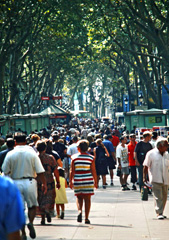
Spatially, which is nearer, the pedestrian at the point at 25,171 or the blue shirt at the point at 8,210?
the blue shirt at the point at 8,210

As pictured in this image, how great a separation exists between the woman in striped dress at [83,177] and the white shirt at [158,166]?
934 millimetres

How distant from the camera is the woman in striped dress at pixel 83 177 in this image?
9.42m

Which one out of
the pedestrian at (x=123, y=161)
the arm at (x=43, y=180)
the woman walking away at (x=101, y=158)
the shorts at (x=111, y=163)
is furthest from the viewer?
the shorts at (x=111, y=163)

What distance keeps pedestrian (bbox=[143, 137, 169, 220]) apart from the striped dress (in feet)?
3.24

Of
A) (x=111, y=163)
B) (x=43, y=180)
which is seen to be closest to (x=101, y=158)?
(x=111, y=163)

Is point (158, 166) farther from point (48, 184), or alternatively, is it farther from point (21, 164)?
point (21, 164)

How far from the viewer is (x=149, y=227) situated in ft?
28.9

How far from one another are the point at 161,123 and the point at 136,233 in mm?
22347

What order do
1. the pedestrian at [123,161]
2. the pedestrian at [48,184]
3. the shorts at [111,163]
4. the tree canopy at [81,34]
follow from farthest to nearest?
the tree canopy at [81,34] < the shorts at [111,163] < the pedestrian at [123,161] < the pedestrian at [48,184]

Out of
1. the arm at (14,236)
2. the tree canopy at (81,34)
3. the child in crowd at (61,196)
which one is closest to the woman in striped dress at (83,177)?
the child in crowd at (61,196)

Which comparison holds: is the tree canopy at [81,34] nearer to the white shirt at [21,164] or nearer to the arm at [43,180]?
the arm at [43,180]

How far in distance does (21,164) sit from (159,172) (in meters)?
2.55

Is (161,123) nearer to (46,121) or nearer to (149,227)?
(46,121)

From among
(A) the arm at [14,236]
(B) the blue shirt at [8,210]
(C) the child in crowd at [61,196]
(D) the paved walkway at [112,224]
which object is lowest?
(D) the paved walkway at [112,224]
